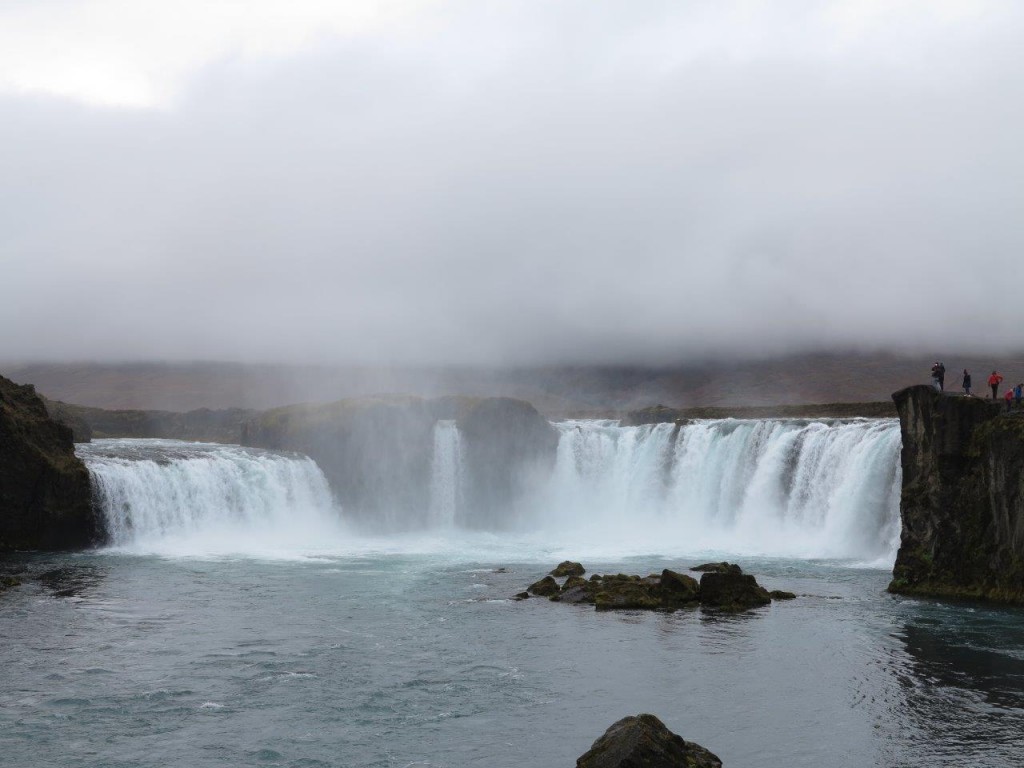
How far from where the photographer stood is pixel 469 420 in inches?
2507

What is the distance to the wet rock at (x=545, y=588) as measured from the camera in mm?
→ 34253

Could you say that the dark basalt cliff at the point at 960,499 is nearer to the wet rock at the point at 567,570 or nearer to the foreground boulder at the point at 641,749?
the wet rock at the point at 567,570

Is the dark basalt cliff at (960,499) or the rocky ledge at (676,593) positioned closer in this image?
the dark basalt cliff at (960,499)

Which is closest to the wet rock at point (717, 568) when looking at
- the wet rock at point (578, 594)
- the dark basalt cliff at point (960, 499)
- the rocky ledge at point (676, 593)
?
the rocky ledge at point (676, 593)

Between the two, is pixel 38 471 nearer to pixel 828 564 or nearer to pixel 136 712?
pixel 136 712

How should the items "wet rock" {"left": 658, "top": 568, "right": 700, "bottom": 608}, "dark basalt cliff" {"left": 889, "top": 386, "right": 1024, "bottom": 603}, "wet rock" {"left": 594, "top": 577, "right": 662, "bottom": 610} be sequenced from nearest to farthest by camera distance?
"dark basalt cliff" {"left": 889, "top": 386, "right": 1024, "bottom": 603} → "wet rock" {"left": 594, "top": 577, "right": 662, "bottom": 610} → "wet rock" {"left": 658, "top": 568, "right": 700, "bottom": 608}

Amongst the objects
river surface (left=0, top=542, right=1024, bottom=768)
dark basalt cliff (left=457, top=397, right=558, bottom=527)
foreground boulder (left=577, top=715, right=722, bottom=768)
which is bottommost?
river surface (left=0, top=542, right=1024, bottom=768)

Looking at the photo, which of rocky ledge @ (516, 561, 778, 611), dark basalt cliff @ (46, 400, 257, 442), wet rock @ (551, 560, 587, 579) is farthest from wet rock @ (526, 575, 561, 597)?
dark basalt cliff @ (46, 400, 257, 442)

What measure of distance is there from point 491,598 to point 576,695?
12.4m

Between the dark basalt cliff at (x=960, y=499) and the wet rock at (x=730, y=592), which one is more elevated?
the dark basalt cliff at (x=960, y=499)

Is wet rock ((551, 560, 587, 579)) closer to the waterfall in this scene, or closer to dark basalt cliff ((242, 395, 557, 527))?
the waterfall

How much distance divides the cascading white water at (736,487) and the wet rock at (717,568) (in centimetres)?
849

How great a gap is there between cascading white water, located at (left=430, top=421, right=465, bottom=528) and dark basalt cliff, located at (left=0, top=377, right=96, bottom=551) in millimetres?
23110

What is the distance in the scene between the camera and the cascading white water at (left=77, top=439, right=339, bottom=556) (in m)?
46.1
